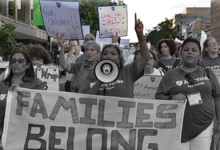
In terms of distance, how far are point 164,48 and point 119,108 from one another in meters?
2.55

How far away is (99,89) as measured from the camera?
3201 millimetres

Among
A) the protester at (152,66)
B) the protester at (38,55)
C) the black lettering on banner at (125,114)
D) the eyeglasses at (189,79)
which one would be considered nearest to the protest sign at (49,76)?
the protester at (38,55)

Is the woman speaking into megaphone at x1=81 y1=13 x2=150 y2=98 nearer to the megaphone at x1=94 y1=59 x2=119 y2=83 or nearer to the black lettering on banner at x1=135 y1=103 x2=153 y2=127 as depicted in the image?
the black lettering on banner at x1=135 y1=103 x2=153 y2=127

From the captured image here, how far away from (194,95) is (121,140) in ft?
2.93

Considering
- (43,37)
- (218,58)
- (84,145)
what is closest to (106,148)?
(84,145)

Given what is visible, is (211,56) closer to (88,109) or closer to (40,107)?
(88,109)

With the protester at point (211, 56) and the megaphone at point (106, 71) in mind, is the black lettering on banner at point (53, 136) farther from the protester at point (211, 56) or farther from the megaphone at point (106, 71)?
the protester at point (211, 56)

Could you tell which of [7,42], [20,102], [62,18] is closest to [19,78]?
[20,102]

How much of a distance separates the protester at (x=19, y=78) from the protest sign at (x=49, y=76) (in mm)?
2394

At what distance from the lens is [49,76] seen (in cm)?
618

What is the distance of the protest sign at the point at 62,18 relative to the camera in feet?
19.3

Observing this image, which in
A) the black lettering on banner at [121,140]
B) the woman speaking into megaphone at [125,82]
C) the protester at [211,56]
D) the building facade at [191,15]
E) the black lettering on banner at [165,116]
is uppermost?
the building facade at [191,15]

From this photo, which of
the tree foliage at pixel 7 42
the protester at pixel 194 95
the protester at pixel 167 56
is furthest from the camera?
the tree foliage at pixel 7 42

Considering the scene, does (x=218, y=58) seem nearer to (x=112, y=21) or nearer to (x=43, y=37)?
(x=112, y=21)
